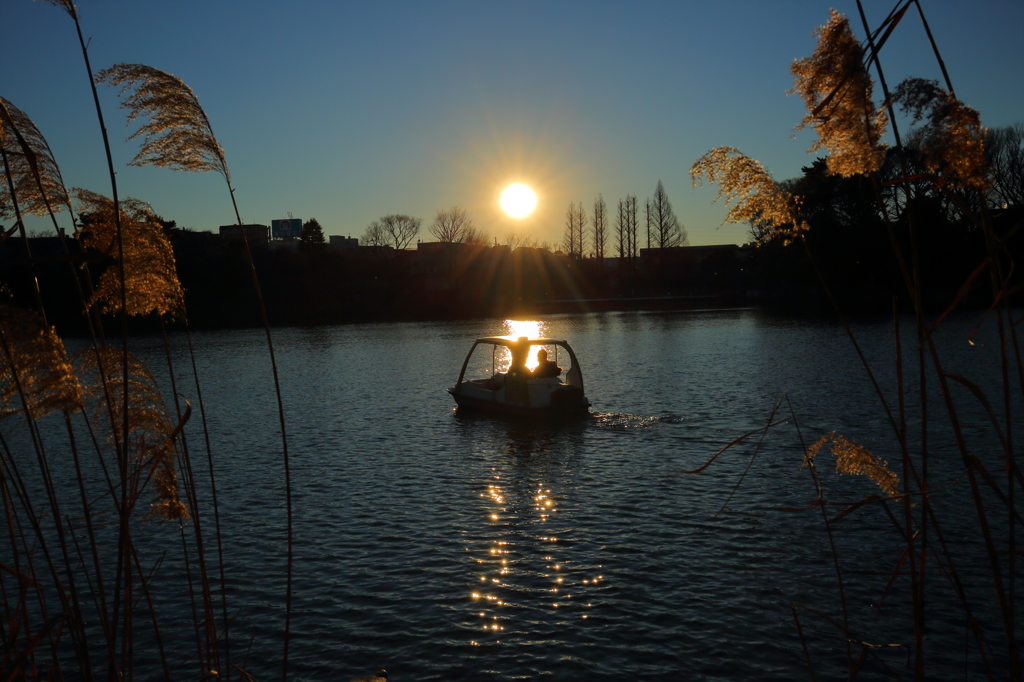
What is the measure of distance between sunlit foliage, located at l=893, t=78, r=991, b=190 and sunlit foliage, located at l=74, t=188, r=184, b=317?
2.80 meters

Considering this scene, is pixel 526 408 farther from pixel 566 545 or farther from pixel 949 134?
pixel 949 134

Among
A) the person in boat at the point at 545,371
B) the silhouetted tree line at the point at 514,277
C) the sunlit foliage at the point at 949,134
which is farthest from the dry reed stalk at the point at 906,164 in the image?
the silhouetted tree line at the point at 514,277

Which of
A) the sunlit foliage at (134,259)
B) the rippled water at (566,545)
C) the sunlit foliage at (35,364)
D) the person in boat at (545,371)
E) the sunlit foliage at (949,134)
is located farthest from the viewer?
the person in boat at (545,371)

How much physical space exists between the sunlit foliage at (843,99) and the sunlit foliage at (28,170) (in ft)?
9.60

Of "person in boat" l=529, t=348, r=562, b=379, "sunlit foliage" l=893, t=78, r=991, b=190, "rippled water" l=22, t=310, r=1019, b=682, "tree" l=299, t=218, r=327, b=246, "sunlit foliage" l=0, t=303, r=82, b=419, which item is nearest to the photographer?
"sunlit foliage" l=893, t=78, r=991, b=190

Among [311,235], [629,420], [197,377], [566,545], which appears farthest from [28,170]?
[311,235]

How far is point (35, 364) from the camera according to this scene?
2727 millimetres

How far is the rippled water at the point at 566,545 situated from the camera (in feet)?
22.0

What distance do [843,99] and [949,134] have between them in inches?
14.6

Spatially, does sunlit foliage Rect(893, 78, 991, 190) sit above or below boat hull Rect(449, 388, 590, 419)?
above

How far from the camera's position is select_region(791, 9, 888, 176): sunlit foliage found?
93.3 inches

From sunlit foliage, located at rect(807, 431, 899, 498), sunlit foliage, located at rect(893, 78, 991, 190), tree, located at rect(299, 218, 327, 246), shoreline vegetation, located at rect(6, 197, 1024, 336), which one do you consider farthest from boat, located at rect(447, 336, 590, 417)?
tree, located at rect(299, 218, 327, 246)

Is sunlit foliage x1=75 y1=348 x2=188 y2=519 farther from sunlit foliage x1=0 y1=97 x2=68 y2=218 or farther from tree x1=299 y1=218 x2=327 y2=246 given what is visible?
tree x1=299 y1=218 x2=327 y2=246

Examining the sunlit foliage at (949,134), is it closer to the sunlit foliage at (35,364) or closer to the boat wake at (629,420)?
the sunlit foliage at (35,364)
